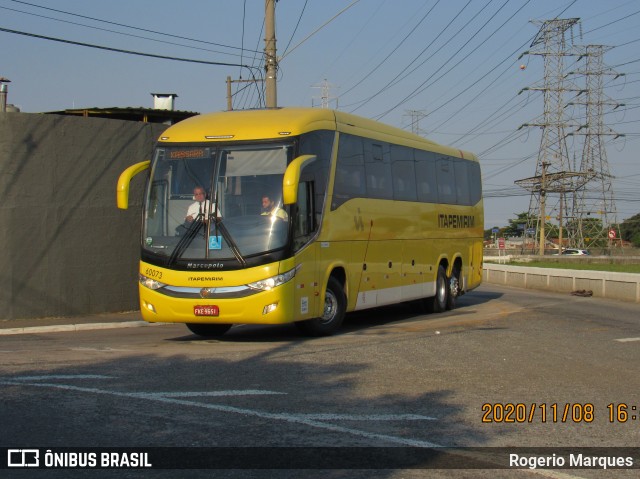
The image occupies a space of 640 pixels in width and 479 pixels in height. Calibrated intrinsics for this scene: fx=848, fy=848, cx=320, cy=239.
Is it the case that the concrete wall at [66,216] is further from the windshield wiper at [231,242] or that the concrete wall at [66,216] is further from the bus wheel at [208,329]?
the windshield wiper at [231,242]

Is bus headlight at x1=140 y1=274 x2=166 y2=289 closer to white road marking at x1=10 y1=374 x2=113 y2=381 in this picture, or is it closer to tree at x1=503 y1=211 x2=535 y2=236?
white road marking at x1=10 y1=374 x2=113 y2=381

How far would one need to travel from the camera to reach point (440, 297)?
20969 mm

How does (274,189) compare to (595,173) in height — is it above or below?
below

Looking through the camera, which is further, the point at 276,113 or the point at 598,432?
the point at 276,113

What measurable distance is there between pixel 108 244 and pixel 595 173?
220ft

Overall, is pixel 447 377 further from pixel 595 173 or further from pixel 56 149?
pixel 595 173

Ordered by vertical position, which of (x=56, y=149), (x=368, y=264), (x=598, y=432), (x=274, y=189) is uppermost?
(x=56, y=149)

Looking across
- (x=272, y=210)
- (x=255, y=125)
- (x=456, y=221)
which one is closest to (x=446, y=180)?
(x=456, y=221)

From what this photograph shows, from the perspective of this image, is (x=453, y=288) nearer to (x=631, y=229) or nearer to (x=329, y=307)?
(x=329, y=307)

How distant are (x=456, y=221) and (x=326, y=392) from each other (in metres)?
13.8

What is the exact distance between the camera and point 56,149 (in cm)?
1867

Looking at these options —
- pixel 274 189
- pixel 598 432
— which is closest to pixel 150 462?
pixel 598 432

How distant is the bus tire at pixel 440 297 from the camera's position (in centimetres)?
2078

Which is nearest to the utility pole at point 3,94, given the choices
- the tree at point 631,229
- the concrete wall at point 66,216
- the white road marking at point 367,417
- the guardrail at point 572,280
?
the concrete wall at point 66,216
